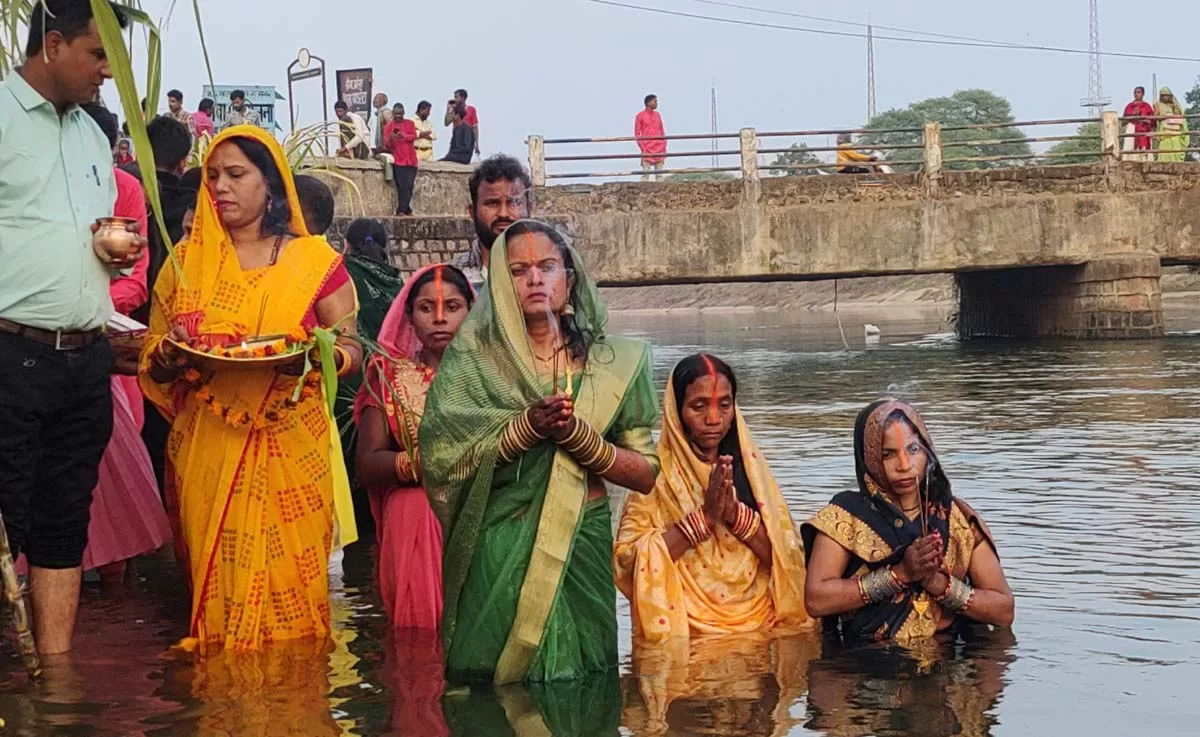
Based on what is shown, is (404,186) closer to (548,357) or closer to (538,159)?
(538,159)

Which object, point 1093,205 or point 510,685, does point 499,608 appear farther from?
point 1093,205

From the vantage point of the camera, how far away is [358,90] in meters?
24.0

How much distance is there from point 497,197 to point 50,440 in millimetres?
1943

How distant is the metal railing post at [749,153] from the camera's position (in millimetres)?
25062

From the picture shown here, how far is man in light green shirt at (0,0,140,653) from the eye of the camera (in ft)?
16.5

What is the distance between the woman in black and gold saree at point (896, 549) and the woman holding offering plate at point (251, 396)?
1611 mm

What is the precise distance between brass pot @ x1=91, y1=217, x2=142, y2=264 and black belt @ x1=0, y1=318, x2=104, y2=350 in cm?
23

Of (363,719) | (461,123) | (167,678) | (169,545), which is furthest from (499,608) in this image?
(461,123)

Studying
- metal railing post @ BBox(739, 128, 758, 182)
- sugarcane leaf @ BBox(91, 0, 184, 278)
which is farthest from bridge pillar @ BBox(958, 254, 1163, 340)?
sugarcane leaf @ BBox(91, 0, 184, 278)

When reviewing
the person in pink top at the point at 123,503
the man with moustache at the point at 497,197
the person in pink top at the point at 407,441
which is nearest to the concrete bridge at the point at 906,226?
the person in pink top at the point at 123,503

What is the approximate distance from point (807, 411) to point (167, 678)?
1123 cm

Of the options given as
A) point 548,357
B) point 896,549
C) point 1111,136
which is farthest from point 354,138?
point 548,357

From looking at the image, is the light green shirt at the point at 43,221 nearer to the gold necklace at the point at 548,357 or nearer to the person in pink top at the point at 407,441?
the person in pink top at the point at 407,441

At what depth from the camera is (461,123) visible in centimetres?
2445
